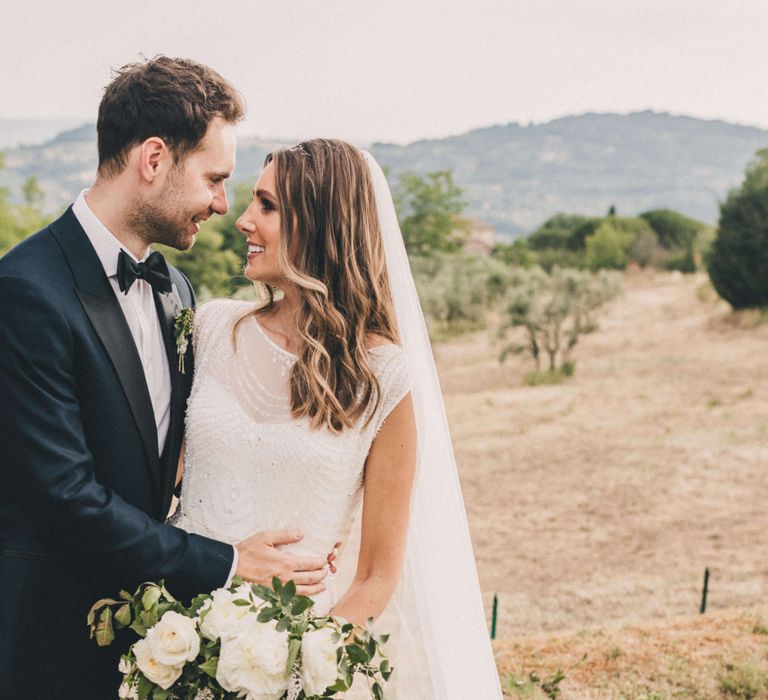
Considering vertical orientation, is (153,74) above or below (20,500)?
above

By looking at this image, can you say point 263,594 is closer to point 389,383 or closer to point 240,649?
point 240,649

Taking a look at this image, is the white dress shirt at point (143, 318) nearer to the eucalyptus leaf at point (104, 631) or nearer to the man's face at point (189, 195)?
the man's face at point (189, 195)

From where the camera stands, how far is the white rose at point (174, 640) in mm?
1818

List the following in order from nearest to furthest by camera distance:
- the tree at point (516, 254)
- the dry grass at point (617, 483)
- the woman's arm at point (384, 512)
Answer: the woman's arm at point (384, 512)
the dry grass at point (617, 483)
the tree at point (516, 254)

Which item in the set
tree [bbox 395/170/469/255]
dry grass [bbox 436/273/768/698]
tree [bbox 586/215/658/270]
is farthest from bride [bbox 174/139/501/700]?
tree [bbox 586/215/658/270]

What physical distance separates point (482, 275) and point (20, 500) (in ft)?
87.8

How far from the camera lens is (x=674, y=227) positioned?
59.8 m

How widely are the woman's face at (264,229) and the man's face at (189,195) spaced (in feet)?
0.33

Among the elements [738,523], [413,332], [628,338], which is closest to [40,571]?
[413,332]

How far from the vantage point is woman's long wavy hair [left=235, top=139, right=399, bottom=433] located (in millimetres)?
2508

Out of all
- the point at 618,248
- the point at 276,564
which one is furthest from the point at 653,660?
the point at 618,248

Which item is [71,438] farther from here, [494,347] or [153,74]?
[494,347]

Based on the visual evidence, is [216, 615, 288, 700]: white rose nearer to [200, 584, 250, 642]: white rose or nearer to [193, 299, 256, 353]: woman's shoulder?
[200, 584, 250, 642]: white rose

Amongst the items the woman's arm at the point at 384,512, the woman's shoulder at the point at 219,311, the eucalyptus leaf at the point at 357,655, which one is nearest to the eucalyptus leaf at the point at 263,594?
the eucalyptus leaf at the point at 357,655
